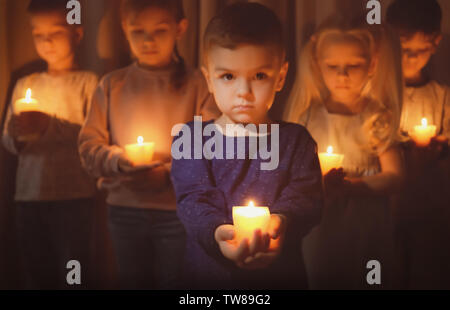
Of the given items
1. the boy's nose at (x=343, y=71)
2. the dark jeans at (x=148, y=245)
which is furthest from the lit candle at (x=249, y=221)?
the boy's nose at (x=343, y=71)

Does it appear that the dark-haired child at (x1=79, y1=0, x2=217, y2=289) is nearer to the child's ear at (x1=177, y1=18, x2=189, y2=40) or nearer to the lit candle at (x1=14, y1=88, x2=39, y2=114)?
the child's ear at (x1=177, y1=18, x2=189, y2=40)

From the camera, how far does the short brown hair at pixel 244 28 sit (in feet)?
4.07

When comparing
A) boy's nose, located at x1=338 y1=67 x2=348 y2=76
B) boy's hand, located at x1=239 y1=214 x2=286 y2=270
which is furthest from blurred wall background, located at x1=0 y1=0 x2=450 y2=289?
boy's hand, located at x1=239 y1=214 x2=286 y2=270

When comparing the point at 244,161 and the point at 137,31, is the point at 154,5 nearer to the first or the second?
the point at 137,31

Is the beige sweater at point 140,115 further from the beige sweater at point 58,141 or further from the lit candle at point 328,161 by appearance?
the lit candle at point 328,161

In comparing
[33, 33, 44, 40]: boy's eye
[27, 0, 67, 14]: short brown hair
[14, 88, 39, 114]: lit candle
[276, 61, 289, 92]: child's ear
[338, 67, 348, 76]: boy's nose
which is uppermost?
[27, 0, 67, 14]: short brown hair

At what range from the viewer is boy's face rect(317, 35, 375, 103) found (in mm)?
1333

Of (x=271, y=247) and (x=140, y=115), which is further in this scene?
(x=140, y=115)

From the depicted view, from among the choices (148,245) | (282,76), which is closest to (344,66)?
(282,76)

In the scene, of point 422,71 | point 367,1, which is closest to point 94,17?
point 367,1

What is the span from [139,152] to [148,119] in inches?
4.1

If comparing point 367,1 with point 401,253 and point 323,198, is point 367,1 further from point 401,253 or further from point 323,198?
point 401,253

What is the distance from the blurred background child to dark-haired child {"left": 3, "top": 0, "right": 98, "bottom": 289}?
603 mm

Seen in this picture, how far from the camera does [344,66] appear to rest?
134cm
